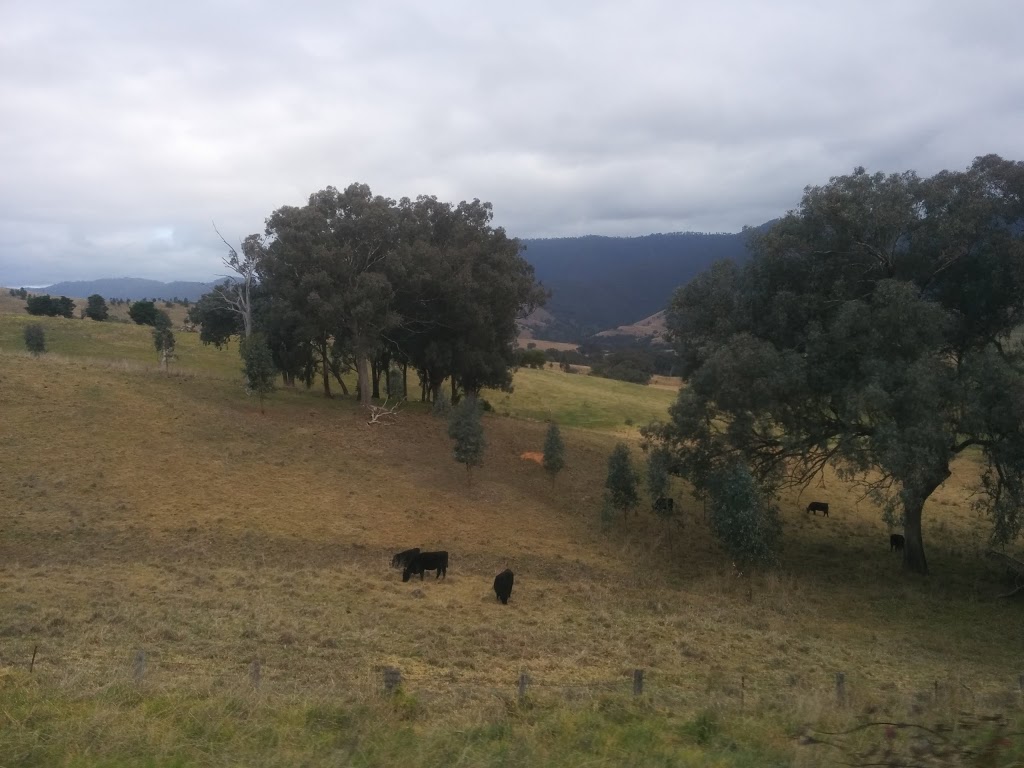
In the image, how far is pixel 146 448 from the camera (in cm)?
2730

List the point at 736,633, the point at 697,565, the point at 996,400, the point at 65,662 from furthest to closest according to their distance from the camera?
1. the point at 697,565
2. the point at 996,400
3. the point at 736,633
4. the point at 65,662

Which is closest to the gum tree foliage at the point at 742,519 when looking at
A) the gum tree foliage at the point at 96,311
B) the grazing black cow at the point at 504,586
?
the grazing black cow at the point at 504,586

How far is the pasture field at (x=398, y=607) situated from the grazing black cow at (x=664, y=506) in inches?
33.3

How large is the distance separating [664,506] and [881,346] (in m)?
10.00

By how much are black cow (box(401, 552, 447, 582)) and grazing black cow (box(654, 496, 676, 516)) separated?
31.2 ft

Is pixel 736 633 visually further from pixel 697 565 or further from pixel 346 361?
pixel 346 361

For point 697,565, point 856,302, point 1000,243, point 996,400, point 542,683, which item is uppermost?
point 1000,243

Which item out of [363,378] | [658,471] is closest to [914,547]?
[658,471]

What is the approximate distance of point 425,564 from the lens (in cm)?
1939

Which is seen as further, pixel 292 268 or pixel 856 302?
pixel 292 268

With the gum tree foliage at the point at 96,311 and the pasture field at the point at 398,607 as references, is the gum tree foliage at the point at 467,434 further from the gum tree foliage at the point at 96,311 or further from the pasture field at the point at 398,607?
the gum tree foliage at the point at 96,311

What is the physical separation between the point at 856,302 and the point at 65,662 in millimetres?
18754

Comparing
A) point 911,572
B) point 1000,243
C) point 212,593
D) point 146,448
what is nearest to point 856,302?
point 1000,243

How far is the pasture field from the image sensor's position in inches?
303
